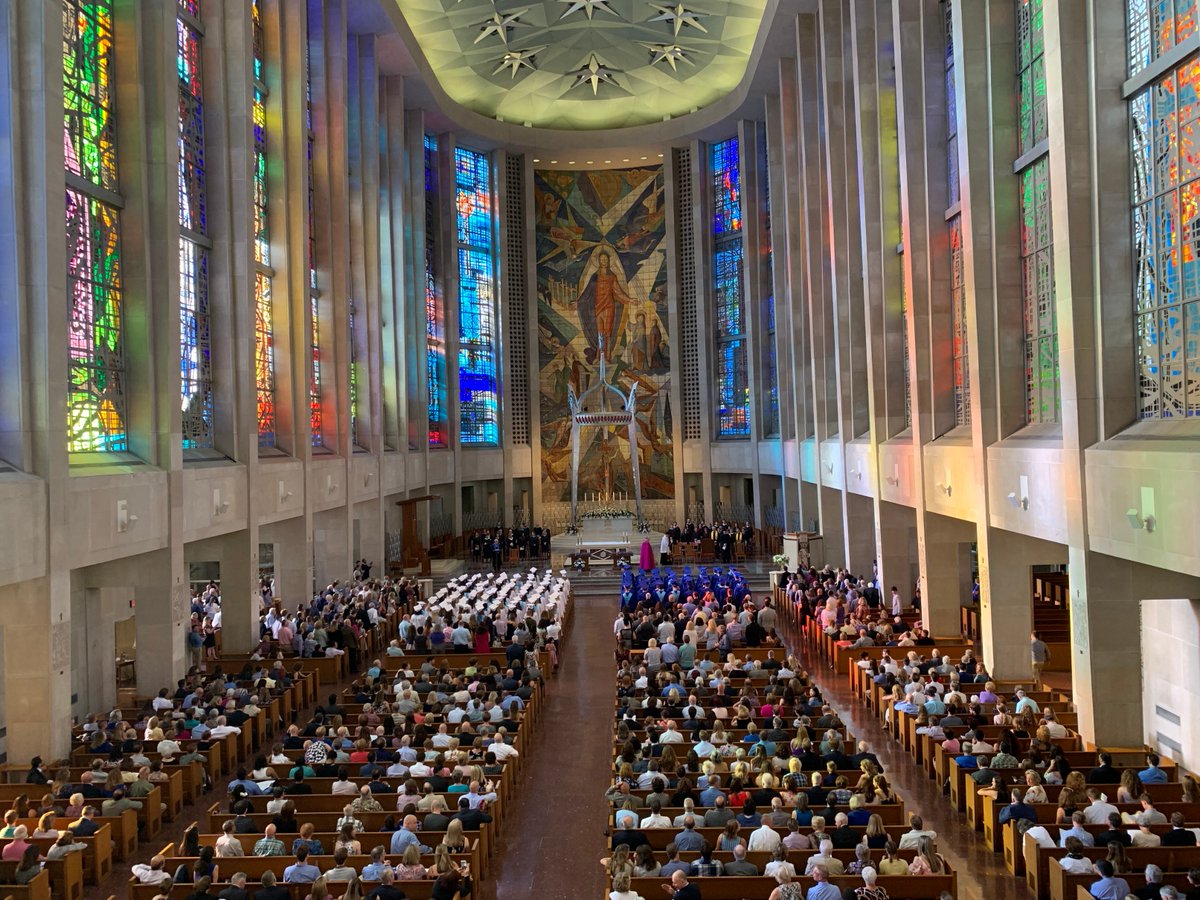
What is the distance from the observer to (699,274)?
42719 millimetres

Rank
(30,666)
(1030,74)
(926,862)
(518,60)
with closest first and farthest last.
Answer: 1. (926,862)
2. (30,666)
3. (1030,74)
4. (518,60)

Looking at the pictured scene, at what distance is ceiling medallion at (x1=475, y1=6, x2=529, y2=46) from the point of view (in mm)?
34812

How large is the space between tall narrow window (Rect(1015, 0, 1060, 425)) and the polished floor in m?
5.92

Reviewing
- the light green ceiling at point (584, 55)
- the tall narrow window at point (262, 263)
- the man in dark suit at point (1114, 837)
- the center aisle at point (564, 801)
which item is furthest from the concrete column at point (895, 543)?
the light green ceiling at point (584, 55)

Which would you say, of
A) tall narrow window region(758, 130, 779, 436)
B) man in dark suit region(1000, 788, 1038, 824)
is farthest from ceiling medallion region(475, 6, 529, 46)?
man in dark suit region(1000, 788, 1038, 824)

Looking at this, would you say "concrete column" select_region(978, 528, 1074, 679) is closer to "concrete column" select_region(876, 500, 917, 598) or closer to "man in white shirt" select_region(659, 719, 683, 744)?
"concrete column" select_region(876, 500, 917, 598)

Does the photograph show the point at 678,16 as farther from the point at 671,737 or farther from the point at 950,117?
the point at 671,737

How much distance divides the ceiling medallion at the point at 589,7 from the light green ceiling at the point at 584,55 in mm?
A: 37

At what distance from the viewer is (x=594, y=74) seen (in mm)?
39812

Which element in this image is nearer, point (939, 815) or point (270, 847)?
point (270, 847)

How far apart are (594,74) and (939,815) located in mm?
34938

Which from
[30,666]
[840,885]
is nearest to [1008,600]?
[840,885]

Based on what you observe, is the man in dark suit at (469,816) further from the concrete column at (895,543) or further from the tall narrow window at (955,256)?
the concrete column at (895,543)

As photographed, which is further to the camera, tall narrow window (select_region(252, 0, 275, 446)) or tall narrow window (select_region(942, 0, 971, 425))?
tall narrow window (select_region(252, 0, 275, 446))
